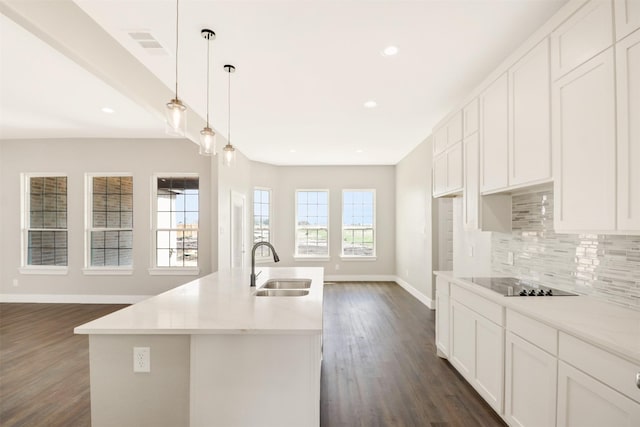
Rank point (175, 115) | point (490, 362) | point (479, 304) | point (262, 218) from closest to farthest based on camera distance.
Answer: point (175, 115)
point (490, 362)
point (479, 304)
point (262, 218)

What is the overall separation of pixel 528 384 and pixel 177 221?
17.1ft

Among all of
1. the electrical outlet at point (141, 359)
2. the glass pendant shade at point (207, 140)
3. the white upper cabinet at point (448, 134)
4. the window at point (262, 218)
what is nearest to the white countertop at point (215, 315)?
the electrical outlet at point (141, 359)

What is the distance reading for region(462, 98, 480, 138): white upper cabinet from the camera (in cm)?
295

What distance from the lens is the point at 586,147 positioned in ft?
5.69

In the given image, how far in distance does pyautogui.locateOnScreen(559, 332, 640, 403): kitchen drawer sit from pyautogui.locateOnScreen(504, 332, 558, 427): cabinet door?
14 centimetres

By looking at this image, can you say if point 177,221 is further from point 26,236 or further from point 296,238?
point 296,238

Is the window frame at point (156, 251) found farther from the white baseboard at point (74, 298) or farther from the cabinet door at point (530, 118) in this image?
the cabinet door at point (530, 118)

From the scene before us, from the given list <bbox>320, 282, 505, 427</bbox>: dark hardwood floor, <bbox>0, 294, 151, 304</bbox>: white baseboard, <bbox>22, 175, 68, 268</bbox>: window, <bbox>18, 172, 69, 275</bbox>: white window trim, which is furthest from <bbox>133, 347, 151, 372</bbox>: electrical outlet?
<bbox>22, 175, 68, 268</bbox>: window

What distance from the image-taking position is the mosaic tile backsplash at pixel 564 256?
185 cm

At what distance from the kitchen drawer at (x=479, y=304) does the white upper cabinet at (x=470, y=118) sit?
4.74 feet

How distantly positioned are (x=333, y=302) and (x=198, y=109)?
362 centimetres

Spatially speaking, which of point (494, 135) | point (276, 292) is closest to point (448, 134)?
point (494, 135)

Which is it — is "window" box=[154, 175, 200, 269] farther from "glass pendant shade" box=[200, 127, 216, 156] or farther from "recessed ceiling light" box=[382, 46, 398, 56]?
"recessed ceiling light" box=[382, 46, 398, 56]

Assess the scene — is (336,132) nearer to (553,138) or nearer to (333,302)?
(333,302)
